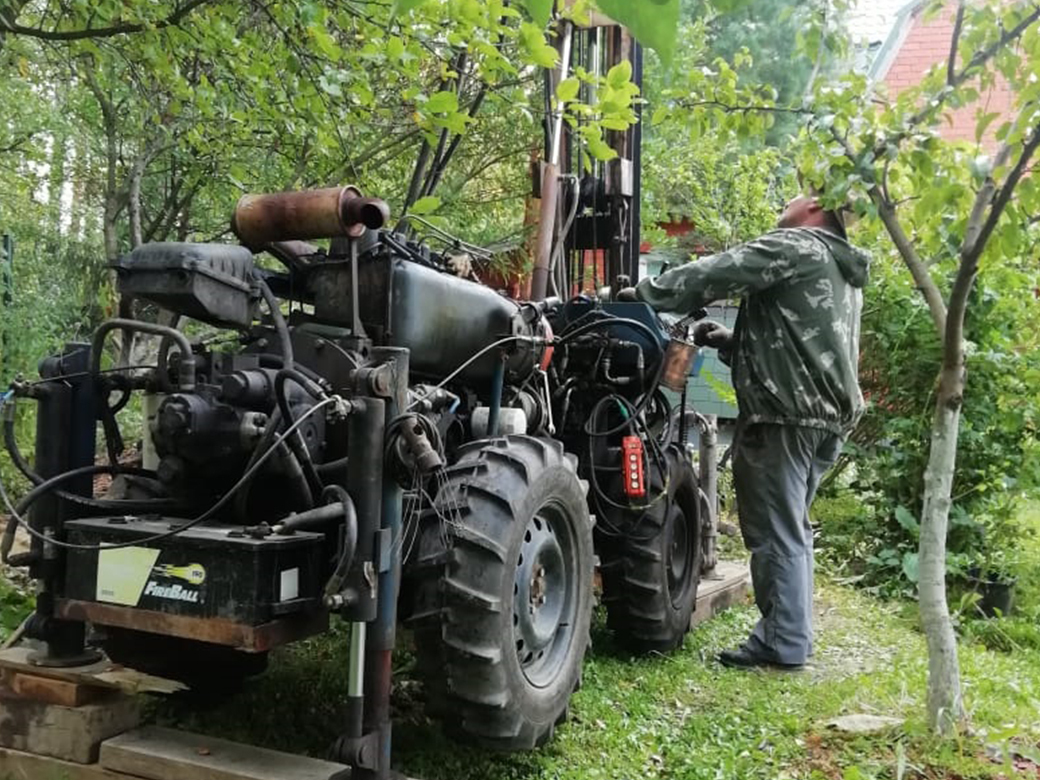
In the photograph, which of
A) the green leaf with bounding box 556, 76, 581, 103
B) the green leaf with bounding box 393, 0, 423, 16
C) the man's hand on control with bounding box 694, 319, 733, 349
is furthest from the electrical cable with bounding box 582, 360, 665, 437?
the green leaf with bounding box 393, 0, 423, 16

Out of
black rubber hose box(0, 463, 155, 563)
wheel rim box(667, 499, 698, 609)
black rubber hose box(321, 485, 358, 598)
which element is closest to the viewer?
black rubber hose box(321, 485, 358, 598)

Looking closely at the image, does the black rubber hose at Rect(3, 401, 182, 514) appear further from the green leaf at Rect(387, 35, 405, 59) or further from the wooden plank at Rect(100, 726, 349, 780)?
the green leaf at Rect(387, 35, 405, 59)

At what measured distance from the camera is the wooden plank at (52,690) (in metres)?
2.66

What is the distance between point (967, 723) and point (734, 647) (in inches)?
54.8

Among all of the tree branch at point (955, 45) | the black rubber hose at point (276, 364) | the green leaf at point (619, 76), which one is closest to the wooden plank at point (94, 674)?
the black rubber hose at point (276, 364)

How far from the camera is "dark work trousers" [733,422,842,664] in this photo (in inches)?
157

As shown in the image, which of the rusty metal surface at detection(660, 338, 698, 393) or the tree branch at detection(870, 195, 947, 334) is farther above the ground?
the tree branch at detection(870, 195, 947, 334)

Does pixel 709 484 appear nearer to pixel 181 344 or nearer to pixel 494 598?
pixel 494 598

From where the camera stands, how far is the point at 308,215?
2.57 m

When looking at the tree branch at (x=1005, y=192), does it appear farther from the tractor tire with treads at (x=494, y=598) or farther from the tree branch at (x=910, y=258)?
the tractor tire with treads at (x=494, y=598)

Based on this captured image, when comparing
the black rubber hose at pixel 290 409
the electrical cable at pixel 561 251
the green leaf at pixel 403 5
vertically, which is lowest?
the black rubber hose at pixel 290 409

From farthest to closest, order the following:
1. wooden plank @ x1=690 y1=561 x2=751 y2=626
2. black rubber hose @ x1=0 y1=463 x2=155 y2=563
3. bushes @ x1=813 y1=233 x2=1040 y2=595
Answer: bushes @ x1=813 y1=233 x2=1040 y2=595 → wooden plank @ x1=690 y1=561 x2=751 y2=626 → black rubber hose @ x1=0 y1=463 x2=155 y2=563

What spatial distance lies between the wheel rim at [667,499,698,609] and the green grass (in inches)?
9.8

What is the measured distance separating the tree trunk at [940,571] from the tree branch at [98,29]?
324 centimetres
